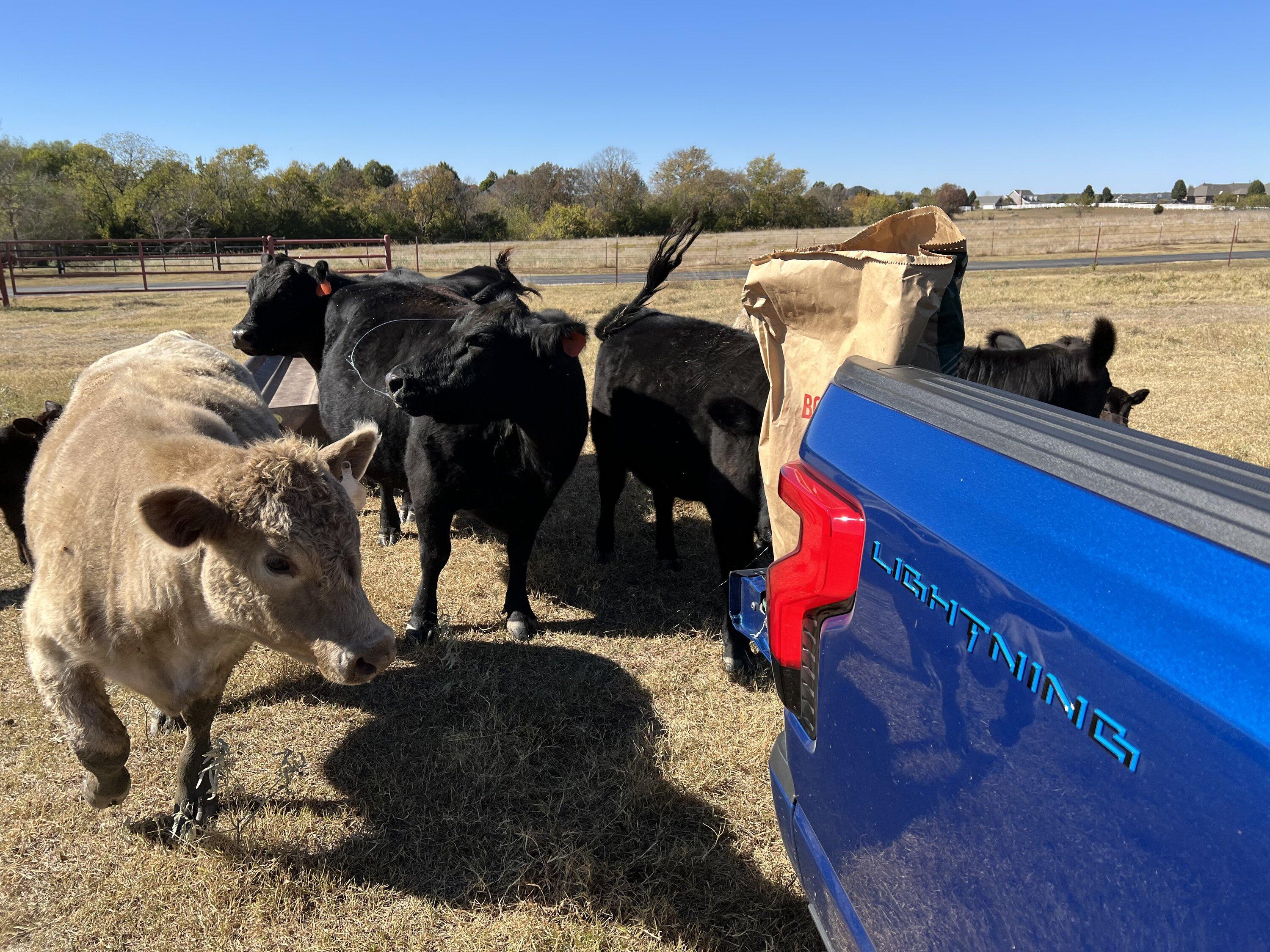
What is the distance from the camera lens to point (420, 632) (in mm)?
4457

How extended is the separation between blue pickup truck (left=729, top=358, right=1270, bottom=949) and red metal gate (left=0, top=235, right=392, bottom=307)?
17.4 m

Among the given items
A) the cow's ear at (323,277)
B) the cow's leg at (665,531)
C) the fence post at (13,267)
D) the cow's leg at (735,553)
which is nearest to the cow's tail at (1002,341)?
the cow's leg at (665,531)

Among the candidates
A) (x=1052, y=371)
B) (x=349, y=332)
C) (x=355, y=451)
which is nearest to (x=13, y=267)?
(x=349, y=332)

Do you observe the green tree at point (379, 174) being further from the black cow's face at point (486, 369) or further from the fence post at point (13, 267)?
the black cow's face at point (486, 369)

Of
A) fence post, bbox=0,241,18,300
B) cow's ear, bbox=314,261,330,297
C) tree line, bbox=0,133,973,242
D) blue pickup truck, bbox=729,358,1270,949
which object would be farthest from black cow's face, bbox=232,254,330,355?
tree line, bbox=0,133,973,242

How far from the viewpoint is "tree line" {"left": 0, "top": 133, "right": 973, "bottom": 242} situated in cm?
4659

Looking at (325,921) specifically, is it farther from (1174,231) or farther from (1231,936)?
(1174,231)

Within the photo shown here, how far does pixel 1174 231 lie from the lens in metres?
45.3

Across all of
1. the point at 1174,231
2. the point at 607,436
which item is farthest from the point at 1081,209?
the point at 607,436

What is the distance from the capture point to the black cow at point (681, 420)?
416 centimetres

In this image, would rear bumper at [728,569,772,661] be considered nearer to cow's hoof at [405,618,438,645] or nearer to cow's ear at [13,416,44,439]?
cow's hoof at [405,618,438,645]

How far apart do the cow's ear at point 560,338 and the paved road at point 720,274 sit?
21.2 metres

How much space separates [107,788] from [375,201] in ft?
197

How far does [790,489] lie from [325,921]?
2246 millimetres
